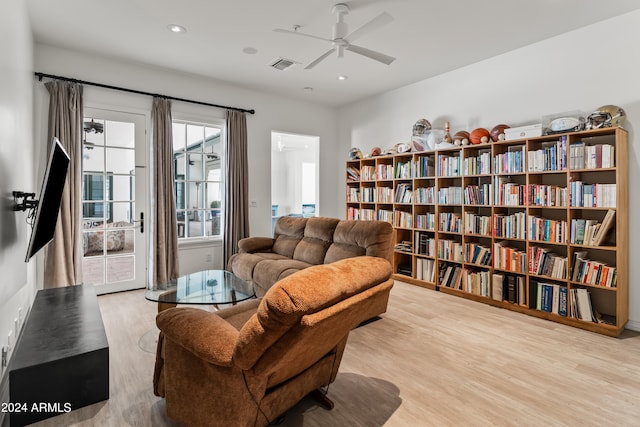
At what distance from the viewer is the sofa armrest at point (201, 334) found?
138 cm

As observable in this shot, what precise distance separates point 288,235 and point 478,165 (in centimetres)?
248

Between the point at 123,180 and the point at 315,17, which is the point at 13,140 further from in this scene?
the point at 315,17

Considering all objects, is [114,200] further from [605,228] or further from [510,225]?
[605,228]

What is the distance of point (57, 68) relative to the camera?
12.4 feet

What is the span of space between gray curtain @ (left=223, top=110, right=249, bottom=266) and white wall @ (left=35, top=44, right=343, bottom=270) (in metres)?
0.21

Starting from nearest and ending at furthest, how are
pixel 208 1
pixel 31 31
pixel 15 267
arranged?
pixel 15 267 < pixel 208 1 < pixel 31 31

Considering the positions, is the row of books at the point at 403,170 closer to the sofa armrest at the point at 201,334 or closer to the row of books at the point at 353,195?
the row of books at the point at 353,195

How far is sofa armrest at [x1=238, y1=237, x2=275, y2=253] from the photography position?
437 centimetres

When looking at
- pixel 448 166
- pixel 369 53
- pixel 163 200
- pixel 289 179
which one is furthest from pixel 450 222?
pixel 289 179

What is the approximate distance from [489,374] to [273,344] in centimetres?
178

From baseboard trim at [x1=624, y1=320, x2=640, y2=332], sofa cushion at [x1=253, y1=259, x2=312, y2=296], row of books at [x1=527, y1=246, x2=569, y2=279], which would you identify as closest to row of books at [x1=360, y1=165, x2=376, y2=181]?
sofa cushion at [x1=253, y1=259, x2=312, y2=296]

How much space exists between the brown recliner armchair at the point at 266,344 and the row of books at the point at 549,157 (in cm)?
260

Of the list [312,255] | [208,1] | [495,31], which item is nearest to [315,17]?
[208,1]

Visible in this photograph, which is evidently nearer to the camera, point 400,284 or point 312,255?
point 312,255
